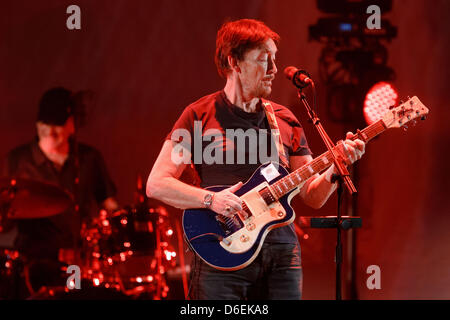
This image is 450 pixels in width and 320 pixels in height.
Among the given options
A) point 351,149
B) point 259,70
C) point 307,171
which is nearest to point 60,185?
point 259,70

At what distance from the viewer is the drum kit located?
349 centimetres

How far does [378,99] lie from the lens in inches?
153

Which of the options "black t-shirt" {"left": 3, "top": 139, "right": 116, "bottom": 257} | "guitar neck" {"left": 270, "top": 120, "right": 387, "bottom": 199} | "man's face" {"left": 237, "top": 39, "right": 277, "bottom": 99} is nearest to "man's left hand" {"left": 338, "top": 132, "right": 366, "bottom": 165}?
"guitar neck" {"left": 270, "top": 120, "right": 387, "bottom": 199}

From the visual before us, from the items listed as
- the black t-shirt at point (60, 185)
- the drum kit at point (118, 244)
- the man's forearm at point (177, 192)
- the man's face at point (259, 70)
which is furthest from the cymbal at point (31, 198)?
the man's face at point (259, 70)

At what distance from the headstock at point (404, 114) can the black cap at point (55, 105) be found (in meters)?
2.35

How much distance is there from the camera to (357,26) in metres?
3.97

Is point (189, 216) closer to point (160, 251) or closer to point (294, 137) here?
point (294, 137)

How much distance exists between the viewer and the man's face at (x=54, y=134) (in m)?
4.05

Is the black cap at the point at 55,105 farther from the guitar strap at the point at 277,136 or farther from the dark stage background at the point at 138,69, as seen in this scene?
the guitar strap at the point at 277,136

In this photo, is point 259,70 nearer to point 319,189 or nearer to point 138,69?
point 319,189

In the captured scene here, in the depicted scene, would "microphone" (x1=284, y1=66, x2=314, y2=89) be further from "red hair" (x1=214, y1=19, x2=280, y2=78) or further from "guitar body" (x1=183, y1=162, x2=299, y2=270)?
"guitar body" (x1=183, y1=162, x2=299, y2=270)

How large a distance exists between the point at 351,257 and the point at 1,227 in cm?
258

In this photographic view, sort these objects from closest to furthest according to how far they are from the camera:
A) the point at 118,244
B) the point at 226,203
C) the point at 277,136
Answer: the point at 226,203, the point at 277,136, the point at 118,244

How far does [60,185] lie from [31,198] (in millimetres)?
535
